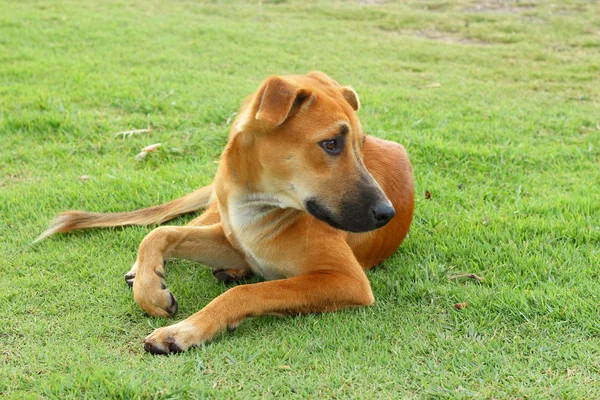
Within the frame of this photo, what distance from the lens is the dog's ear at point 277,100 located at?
3.86 meters

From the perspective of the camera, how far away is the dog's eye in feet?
13.0


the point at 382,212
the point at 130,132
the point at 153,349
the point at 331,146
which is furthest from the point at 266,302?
the point at 130,132

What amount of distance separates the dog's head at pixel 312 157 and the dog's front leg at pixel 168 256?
2.81ft

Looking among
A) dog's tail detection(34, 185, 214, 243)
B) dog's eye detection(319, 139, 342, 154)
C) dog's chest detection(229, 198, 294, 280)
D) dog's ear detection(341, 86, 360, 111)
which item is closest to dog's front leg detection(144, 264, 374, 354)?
dog's chest detection(229, 198, 294, 280)

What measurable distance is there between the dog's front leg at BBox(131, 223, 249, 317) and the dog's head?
0.86 metres

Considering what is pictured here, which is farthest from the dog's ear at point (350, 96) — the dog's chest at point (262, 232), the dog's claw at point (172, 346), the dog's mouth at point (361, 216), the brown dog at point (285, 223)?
the dog's claw at point (172, 346)

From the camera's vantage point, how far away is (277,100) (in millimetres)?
3898

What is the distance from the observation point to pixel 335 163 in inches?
157

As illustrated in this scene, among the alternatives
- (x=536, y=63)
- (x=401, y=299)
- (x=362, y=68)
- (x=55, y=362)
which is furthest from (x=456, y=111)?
(x=55, y=362)

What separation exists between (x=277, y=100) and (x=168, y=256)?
4.66ft

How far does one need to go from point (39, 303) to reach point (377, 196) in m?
2.14

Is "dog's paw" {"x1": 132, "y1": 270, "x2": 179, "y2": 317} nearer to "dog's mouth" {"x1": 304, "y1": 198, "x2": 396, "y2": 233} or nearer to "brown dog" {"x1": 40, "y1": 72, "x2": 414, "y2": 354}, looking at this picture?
"brown dog" {"x1": 40, "y1": 72, "x2": 414, "y2": 354}

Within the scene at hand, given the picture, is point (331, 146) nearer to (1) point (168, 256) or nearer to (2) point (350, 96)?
(2) point (350, 96)

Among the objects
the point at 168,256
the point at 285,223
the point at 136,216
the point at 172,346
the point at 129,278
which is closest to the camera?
the point at 172,346
